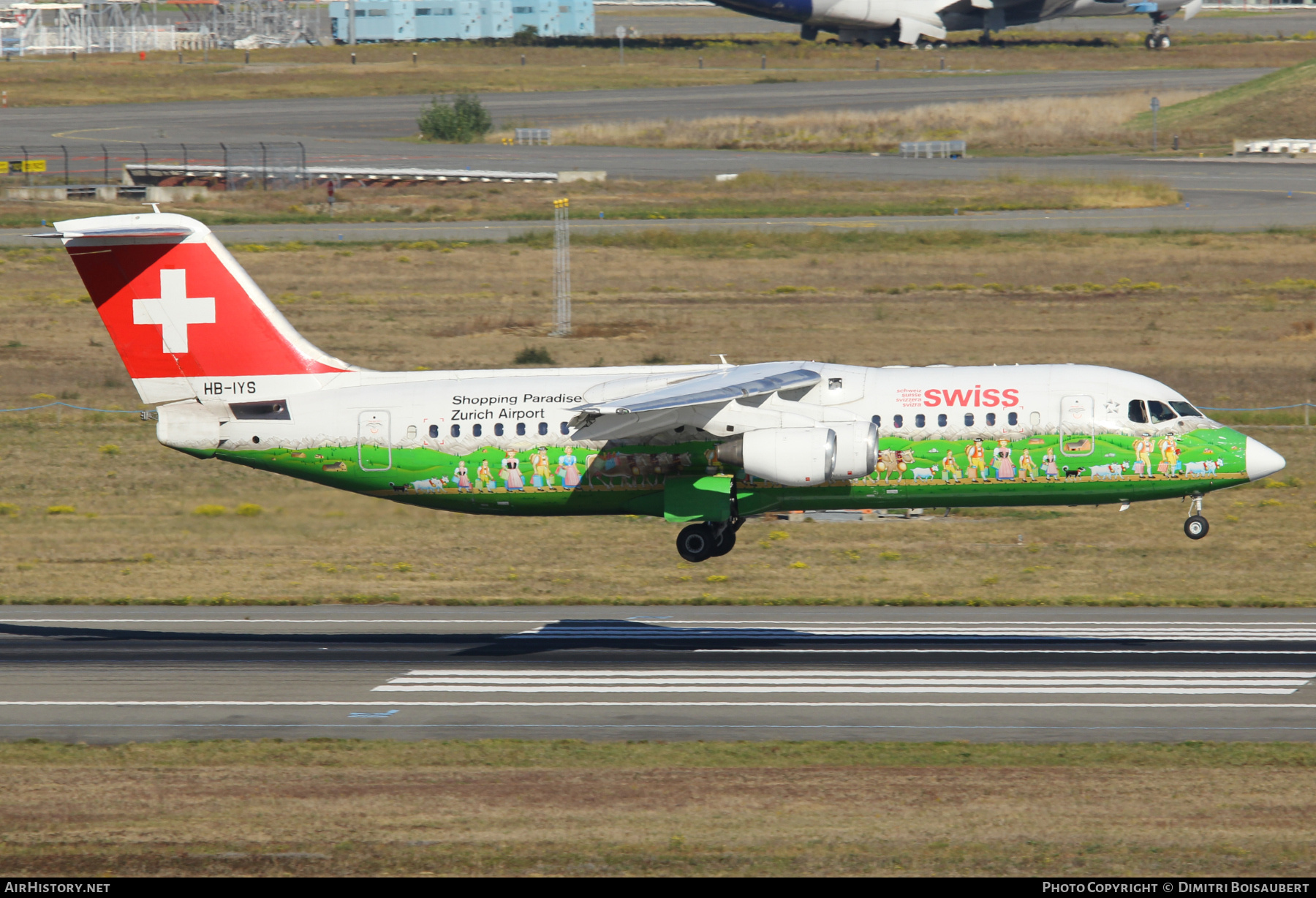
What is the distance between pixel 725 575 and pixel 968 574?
6345mm

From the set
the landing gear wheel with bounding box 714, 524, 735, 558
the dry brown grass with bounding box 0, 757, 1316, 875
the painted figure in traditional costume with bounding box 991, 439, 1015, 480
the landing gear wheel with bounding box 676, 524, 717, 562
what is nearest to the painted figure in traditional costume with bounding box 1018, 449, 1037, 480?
the painted figure in traditional costume with bounding box 991, 439, 1015, 480

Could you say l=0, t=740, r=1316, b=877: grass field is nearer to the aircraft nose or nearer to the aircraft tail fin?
the aircraft nose

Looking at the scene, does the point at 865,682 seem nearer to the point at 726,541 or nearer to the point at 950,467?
the point at 726,541

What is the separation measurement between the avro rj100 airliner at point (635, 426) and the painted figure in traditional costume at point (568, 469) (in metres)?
0.04

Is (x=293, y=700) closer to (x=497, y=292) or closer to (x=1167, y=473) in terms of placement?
(x=1167, y=473)

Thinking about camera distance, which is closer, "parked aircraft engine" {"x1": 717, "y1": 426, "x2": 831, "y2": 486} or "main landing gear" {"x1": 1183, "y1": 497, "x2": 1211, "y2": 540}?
"parked aircraft engine" {"x1": 717, "y1": 426, "x2": 831, "y2": 486}

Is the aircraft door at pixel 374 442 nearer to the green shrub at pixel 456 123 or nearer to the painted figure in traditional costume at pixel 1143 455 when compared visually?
the painted figure in traditional costume at pixel 1143 455

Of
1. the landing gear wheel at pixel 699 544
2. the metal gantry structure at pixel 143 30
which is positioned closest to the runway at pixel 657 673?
the landing gear wheel at pixel 699 544

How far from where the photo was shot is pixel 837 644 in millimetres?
33312

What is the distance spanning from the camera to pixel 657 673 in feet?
101

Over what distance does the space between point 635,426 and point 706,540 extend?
3.12 metres

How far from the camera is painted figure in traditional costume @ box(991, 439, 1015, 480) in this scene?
3141cm

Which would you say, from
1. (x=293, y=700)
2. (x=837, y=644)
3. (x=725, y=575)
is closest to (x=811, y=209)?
(x=725, y=575)

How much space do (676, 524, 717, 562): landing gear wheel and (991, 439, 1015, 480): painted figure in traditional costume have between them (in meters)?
6.01
